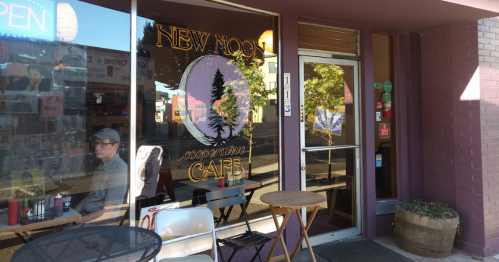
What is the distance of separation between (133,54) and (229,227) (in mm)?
1946

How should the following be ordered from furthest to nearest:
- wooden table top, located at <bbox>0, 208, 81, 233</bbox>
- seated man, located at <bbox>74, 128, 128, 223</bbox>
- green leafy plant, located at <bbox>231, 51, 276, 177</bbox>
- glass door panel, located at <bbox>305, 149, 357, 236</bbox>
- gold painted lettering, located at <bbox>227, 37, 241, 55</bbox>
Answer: glass door panel, located at <bbox>305, 149, 357, 236</bbox>
green leafy plant, located at <bbox>231, 51, 276, 177</bbox>
gold painted lettering, located at <bbox>227, 37, 241, 55</bbox>
seated man, located at <bbox>74, 128, 128, 223</bbox>
wooden table top, located at <bbox>0, 208, 81, 233</bbox>

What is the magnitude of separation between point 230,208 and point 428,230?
222cm

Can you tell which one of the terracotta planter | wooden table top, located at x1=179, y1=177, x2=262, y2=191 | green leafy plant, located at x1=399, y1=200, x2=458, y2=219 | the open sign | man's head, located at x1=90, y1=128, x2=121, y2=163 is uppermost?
man's head, located at x1=90, y1=128, x2=121, y2=163

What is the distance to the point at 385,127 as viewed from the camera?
4590mm

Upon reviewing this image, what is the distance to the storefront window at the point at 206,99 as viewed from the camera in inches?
124

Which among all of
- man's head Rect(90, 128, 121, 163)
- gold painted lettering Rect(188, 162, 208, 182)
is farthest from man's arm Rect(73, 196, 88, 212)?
gold painted lettering Rect(188, 162, 208, 182)

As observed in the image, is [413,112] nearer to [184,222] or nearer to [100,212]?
[184,222]

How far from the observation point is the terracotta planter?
3715 millimetres

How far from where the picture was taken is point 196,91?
3412mm

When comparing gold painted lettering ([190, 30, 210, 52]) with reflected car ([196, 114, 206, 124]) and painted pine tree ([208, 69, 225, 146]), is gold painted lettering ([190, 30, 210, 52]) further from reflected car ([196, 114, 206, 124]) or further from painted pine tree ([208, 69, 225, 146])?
reflected car ([196, 114, 206, 124])

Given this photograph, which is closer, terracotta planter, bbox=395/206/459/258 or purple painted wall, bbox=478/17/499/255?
terracotta planter, bbox=395/206/459/258

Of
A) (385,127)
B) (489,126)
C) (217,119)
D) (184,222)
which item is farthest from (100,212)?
(489,126)

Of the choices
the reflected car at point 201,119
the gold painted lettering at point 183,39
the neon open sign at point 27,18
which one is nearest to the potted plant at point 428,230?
the reflected car at point 201,119

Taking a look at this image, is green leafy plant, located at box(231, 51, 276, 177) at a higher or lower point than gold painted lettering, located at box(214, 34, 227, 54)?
lower
